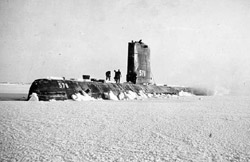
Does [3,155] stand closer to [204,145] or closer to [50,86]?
[204,145]

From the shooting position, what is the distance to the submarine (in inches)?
367

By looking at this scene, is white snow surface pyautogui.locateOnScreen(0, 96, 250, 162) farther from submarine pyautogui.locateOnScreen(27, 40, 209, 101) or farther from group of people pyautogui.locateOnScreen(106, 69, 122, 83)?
group of people pyautogui.locateOnScreen(106, 69, 122, 83)

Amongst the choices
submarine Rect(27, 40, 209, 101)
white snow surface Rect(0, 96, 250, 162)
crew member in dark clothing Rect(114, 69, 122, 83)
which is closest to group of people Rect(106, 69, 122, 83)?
crew member in dark clothing Rect(114, 69, 122, 83)

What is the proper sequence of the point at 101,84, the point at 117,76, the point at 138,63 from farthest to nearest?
1. the point at 138,63
2. the point at 117,76
3. the point at 101,84

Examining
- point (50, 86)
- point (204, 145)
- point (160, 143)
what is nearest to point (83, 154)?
point (160, 143)

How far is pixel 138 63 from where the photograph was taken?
16969 mm

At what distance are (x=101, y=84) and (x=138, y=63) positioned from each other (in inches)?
193

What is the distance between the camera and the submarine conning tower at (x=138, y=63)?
16.5 m

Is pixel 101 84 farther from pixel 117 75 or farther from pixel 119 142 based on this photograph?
pixel 119 142

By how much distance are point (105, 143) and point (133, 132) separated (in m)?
0.82

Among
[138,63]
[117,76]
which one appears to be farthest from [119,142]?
[138,63]

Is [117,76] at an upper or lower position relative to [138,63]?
lower

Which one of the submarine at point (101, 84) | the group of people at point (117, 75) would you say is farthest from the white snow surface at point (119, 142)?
the group of people at point (117, 75)

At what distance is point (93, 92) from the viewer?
1141 cm
